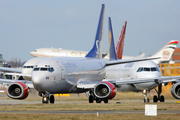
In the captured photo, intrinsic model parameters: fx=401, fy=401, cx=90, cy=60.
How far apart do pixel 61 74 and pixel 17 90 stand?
12.8 ft

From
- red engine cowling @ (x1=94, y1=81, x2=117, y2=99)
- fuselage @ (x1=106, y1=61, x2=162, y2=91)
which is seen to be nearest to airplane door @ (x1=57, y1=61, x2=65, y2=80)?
red engine cowling @ (x1=94, y1=81, x2=117, y2=99)

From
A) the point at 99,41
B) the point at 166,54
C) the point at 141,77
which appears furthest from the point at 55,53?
the point at 141,77

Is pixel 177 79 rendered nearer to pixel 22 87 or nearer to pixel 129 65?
pixel 129 65

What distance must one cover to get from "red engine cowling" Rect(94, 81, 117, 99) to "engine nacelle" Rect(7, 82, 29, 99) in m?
5.76

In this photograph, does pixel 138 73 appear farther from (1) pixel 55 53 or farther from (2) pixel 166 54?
(2) pixel 166 54

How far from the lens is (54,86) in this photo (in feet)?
106

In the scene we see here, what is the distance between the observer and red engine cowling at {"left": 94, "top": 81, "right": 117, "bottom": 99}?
32.4 m

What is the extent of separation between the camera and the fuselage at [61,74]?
31.3 m

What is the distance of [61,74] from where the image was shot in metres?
33.0

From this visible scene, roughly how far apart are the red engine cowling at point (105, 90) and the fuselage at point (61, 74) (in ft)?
8.81

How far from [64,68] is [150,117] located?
13916 mm

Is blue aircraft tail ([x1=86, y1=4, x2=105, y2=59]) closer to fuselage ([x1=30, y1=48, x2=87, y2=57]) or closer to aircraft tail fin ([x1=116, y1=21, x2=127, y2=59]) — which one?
aircraft tail fin ([x1=116, y1=21, x2=127, y2=59])

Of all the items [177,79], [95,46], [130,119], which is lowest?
[130,119]

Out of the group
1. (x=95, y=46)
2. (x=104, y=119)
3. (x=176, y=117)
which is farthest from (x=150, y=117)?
(x=95, y=46)
